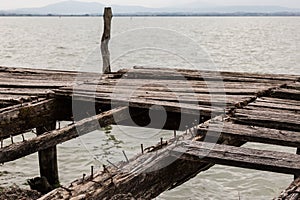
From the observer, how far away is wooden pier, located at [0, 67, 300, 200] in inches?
178

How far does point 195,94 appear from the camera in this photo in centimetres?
821

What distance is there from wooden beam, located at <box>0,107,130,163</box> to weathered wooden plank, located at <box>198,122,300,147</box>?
141cm

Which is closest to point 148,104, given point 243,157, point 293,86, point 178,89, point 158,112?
point 158,112

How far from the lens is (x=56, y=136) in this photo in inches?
227

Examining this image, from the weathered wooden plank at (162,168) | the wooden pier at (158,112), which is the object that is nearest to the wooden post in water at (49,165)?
the wooden pier at (158,112)

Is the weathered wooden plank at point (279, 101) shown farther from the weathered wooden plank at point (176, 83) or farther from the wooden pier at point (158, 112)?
the weathered wooden plank at point (176, 83)

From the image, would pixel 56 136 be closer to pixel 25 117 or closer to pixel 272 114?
pixel 25 117

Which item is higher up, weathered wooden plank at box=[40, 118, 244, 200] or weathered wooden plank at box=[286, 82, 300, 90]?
weathered wooden plank at box=[286, 82, 300, 90]

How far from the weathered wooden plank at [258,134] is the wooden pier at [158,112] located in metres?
0.01

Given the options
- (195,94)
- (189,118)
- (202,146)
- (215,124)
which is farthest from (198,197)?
(202,146)

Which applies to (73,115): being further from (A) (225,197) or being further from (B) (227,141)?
(A) (225,197)

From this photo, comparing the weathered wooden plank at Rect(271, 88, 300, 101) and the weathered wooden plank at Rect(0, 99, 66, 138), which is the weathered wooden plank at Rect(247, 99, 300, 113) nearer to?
the weathered wooden plank at Rect(271, 88, 300, 101)

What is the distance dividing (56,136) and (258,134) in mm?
2109

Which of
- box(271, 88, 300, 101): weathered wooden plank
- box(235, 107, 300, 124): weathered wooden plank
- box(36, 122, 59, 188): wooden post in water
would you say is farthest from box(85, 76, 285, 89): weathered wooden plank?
box(235, 107, 300, 124): weathered wooden plank
